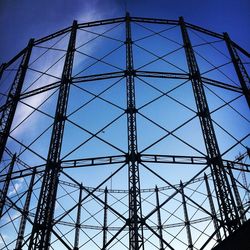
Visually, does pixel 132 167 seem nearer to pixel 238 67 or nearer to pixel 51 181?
pixel 51 181

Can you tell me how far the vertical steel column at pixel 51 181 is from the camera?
8320mm

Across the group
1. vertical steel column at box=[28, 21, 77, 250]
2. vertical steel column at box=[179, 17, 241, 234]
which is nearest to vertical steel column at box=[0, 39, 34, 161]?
vertical steel column at box=[28, 21, 77, 250]

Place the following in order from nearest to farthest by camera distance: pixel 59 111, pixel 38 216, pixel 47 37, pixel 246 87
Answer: pixel 38 216
pixel 59 111
pixel 246 87
pixel 47 37

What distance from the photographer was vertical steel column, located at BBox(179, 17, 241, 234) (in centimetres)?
848

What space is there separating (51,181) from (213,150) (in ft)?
17.4

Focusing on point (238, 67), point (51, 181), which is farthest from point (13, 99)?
point (238, 67)

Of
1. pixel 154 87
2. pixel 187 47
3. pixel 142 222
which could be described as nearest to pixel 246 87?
pixel 187 47

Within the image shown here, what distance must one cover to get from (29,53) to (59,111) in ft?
16.7

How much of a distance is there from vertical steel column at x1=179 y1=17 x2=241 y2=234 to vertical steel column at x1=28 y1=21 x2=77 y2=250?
4893 millimetres

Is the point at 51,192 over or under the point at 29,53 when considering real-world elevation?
under

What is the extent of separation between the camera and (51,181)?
29.8 ft

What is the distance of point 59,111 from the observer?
34.9 feet

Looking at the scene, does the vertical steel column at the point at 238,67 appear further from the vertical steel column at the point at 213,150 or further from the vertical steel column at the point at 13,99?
the vertical steel column at the point at 13,99

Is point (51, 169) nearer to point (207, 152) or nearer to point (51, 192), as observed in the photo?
point (51, 192)
